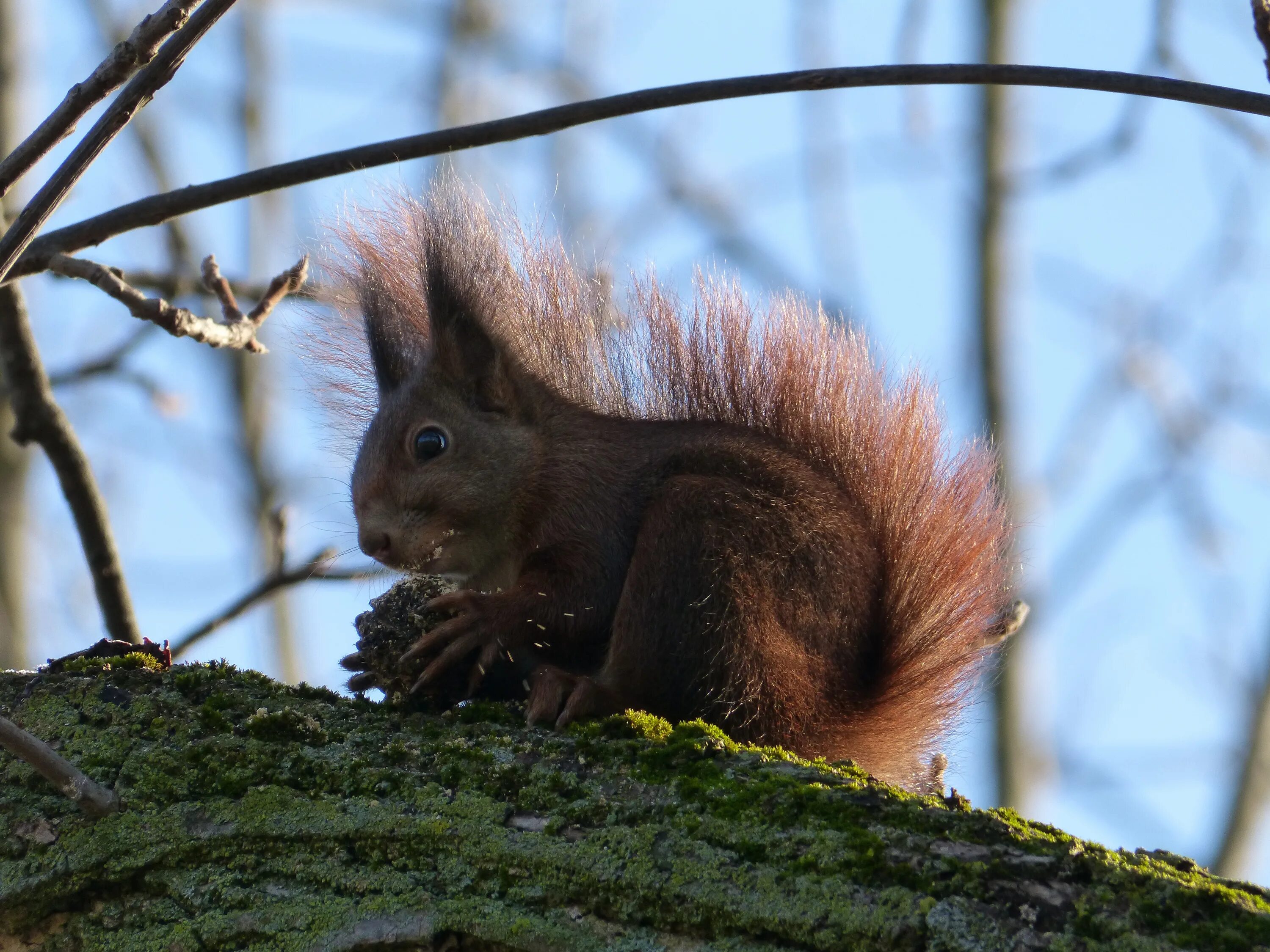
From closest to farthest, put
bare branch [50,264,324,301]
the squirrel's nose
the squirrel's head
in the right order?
1. the squirrel's nose
2. the squirrel's head
3. bare branch [50,264,324,301]

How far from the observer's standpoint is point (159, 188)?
12125 millimetres

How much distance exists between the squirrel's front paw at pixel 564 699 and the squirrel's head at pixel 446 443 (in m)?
0.86

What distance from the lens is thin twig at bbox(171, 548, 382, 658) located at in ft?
11.8

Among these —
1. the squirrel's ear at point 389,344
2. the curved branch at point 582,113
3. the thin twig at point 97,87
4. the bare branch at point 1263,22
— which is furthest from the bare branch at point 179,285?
the bare branch at point 1263,22

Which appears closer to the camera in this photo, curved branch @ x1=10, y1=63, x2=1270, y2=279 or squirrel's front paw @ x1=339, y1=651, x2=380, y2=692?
curved branch @ x1=10, y1=63, x2=1270, y2=279

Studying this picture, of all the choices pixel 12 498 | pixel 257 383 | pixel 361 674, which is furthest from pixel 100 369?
pixel 257 383

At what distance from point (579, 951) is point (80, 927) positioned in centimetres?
81

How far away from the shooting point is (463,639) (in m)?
2.70

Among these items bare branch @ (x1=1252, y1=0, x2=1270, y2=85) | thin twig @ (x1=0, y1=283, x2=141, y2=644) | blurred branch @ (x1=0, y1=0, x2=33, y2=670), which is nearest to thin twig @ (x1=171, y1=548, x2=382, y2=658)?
thin twig @ (x1=0, y1=283, x2=141, y2=644)

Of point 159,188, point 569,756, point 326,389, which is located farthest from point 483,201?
point 159,188

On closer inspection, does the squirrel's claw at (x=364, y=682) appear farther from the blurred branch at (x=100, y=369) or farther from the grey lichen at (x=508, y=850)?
the blurred branch at (x=100, y=369)

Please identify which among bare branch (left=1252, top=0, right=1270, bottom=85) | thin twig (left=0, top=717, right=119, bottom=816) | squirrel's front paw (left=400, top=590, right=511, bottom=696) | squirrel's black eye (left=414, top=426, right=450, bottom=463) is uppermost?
squirrel's black eye (left=414, top=426, right=450, bottom=463)

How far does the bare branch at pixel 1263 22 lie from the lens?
1923mm

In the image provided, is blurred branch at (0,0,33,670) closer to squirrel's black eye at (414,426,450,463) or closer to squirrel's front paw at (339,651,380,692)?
squirrel's black eye at (414,426,450,463)
